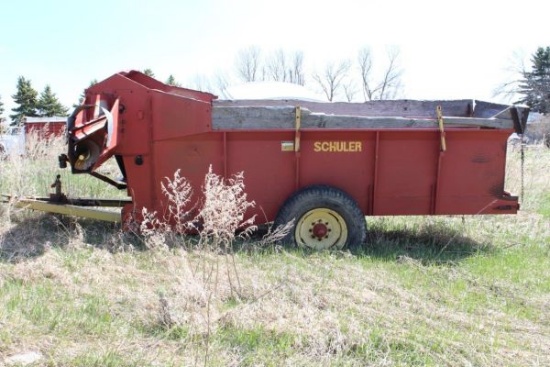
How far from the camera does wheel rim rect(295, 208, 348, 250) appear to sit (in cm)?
530

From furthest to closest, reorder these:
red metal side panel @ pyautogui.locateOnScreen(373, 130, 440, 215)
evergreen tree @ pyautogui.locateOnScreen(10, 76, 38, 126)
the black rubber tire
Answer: evergreen tree @ pyautogui.locateOnScreen(10, 76, 38, 126), red metal side panel @ pyautogui.locateOnScreen(373, 130, 440, 215), the black rubber tire

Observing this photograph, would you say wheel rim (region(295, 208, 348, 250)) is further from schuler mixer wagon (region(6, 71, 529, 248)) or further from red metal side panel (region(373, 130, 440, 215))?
red metal side panel (region(373, 130, 440, 215))

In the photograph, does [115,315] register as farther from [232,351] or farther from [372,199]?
[372,199]

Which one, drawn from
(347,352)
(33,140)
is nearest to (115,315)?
(347,352)

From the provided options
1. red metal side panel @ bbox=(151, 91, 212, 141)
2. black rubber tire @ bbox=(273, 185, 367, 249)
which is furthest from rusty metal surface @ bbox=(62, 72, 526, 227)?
black rubber tire @ bbox=(273, 185, 367, 249)

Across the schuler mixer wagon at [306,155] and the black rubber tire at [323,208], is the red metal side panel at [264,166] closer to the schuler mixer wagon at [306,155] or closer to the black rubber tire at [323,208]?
the schuler mixer wagon at [306,155]

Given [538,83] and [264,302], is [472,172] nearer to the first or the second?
[264,302]

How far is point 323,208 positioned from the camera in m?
5.26

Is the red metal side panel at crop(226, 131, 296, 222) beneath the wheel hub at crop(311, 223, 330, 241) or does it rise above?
above

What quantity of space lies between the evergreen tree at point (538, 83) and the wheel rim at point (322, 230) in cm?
5119

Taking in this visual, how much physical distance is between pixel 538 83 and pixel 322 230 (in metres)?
53.8

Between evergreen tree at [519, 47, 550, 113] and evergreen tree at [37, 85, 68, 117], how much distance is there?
4535 centimetres

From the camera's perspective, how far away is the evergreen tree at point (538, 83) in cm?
5003

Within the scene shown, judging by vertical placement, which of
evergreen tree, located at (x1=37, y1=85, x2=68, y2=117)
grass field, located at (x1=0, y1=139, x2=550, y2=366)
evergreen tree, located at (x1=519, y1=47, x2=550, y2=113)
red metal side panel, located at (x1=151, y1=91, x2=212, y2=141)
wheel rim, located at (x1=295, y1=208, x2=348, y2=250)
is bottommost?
grass field, located at (x1=0, y1=139, x2=550, y2=366)
